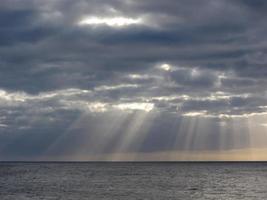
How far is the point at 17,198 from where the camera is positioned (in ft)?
271

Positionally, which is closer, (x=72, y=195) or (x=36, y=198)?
(x=36, y=198)

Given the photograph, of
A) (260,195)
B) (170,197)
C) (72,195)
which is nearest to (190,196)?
(170,197)

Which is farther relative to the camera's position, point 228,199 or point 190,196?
point 190,196

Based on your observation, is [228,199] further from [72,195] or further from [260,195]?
[72,195]

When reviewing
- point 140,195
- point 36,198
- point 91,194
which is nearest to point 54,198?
point 36,198

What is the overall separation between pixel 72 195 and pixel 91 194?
369 centimetres

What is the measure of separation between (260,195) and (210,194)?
367 inches

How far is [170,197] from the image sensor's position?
85.1 metres

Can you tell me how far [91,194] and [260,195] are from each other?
31.9 metres

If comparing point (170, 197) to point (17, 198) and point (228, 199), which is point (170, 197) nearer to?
point (228, 199)

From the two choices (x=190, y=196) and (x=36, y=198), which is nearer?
(x=36, y=198)

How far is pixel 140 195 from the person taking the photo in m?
87.0

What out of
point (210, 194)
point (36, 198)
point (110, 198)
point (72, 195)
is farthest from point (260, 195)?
point (36, 198)

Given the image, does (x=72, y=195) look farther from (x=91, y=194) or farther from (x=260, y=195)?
(x=260, y=195)
